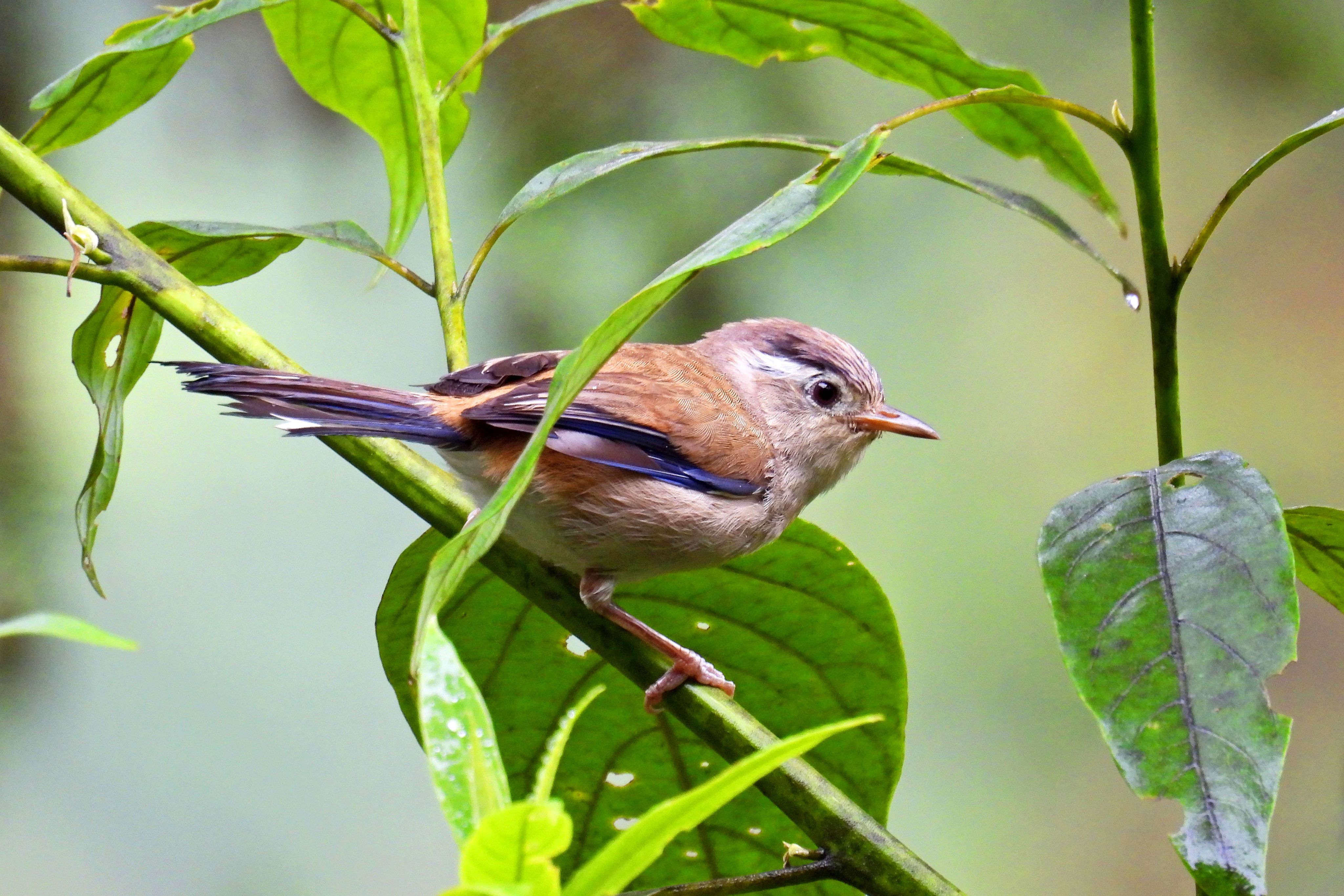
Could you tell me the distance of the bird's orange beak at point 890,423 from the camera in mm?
1549

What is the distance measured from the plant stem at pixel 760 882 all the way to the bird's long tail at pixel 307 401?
451mm

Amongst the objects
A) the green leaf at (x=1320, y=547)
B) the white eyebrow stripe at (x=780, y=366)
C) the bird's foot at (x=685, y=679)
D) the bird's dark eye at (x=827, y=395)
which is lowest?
the bird's foot at (x=685, y=679)

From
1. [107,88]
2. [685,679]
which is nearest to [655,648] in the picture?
[685,679]

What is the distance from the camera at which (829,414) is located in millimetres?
1598

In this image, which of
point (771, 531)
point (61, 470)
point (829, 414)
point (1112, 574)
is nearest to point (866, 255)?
point (829, 414)

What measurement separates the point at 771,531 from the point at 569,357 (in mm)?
830

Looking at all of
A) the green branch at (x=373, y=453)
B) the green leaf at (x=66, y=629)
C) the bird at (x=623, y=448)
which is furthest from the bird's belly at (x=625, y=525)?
the green leaf at (x=66, y=629)

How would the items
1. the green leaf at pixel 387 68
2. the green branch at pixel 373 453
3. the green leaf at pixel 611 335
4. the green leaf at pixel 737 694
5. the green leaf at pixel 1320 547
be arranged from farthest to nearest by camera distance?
the green leaf at pixel 387 68 < the green leaf at pixel 737 694 < the green leaf at pixel 1320 547 < the green branch at pixel 373 453 < the green leaf at pixel 611 335

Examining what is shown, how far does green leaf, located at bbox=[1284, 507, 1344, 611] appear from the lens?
0.94 m

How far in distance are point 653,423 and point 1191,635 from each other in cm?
77

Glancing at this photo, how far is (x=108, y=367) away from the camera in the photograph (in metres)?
1.13

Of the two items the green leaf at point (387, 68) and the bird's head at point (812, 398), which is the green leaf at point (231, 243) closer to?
the green leaf at point (387, 68)

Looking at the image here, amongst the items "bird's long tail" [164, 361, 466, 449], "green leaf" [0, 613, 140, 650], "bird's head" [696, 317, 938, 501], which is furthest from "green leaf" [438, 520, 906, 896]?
"green leaf" [0, 613, 140, 650]

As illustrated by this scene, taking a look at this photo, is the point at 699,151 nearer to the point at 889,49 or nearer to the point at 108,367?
the point at 889,49
